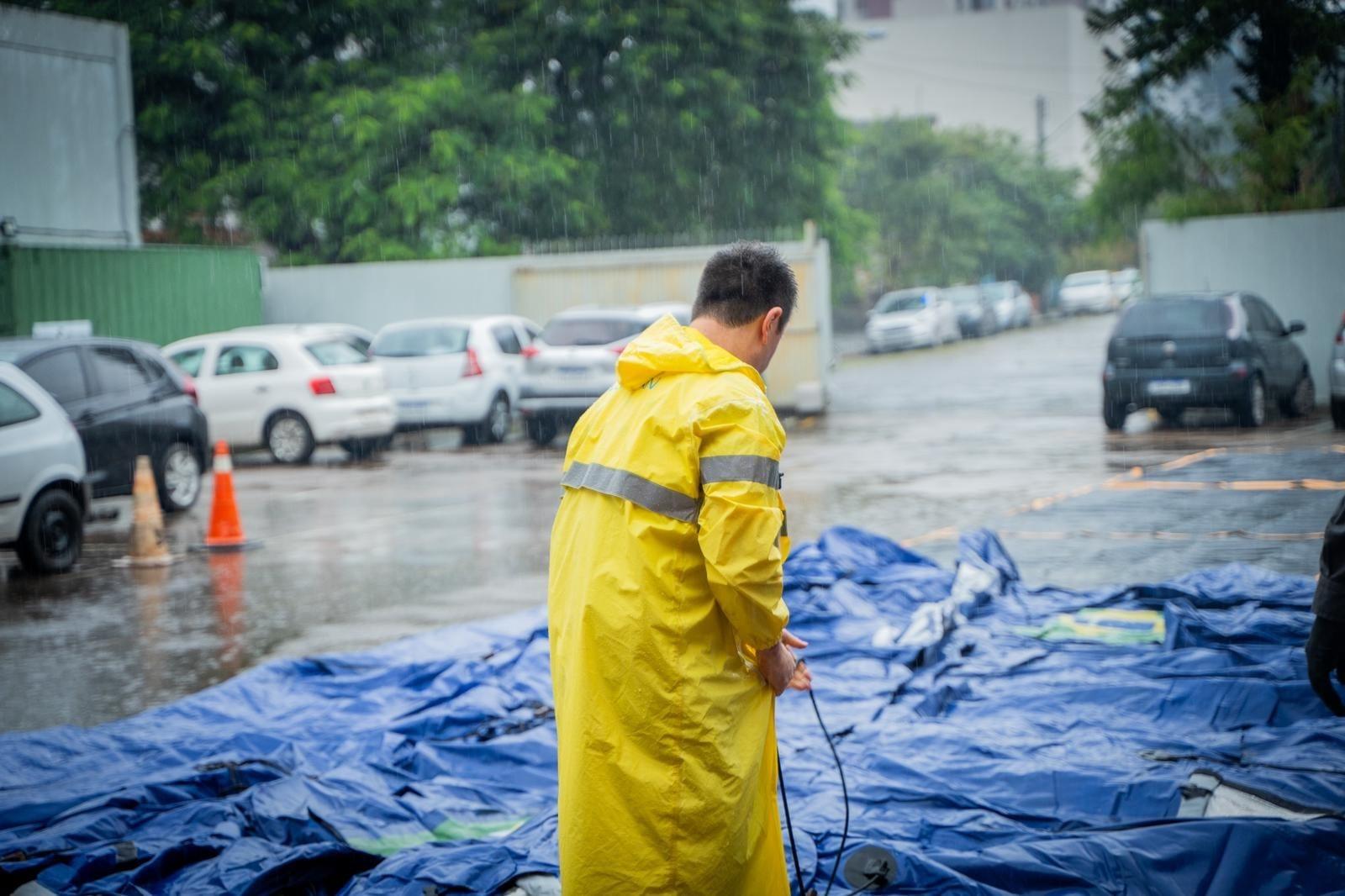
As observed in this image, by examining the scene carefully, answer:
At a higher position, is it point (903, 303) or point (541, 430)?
point (903, 303)

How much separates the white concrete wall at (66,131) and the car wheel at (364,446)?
4.87 meters

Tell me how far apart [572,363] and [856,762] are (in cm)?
→ 1338

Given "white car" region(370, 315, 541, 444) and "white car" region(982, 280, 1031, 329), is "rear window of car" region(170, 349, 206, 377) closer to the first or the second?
"white car" region(370, 315, 541, 444)

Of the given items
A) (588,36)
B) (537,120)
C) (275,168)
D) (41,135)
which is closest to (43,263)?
(41,135)

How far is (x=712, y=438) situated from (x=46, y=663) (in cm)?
611

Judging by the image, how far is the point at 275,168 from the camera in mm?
27875

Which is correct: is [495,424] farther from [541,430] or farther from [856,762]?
[856,762]

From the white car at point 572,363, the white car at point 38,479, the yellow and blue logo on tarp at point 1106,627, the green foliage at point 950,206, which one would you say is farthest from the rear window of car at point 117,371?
the green foliage at point 950,206

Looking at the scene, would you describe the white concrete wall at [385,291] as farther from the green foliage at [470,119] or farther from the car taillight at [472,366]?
the car taillight at [472,366]

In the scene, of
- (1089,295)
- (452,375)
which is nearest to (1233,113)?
(452,375)

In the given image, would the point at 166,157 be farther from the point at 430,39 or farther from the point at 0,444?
the point at 0,444

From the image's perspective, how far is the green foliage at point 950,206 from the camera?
5244 centimetres

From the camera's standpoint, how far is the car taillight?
63.7 feet

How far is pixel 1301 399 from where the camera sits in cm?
1823
